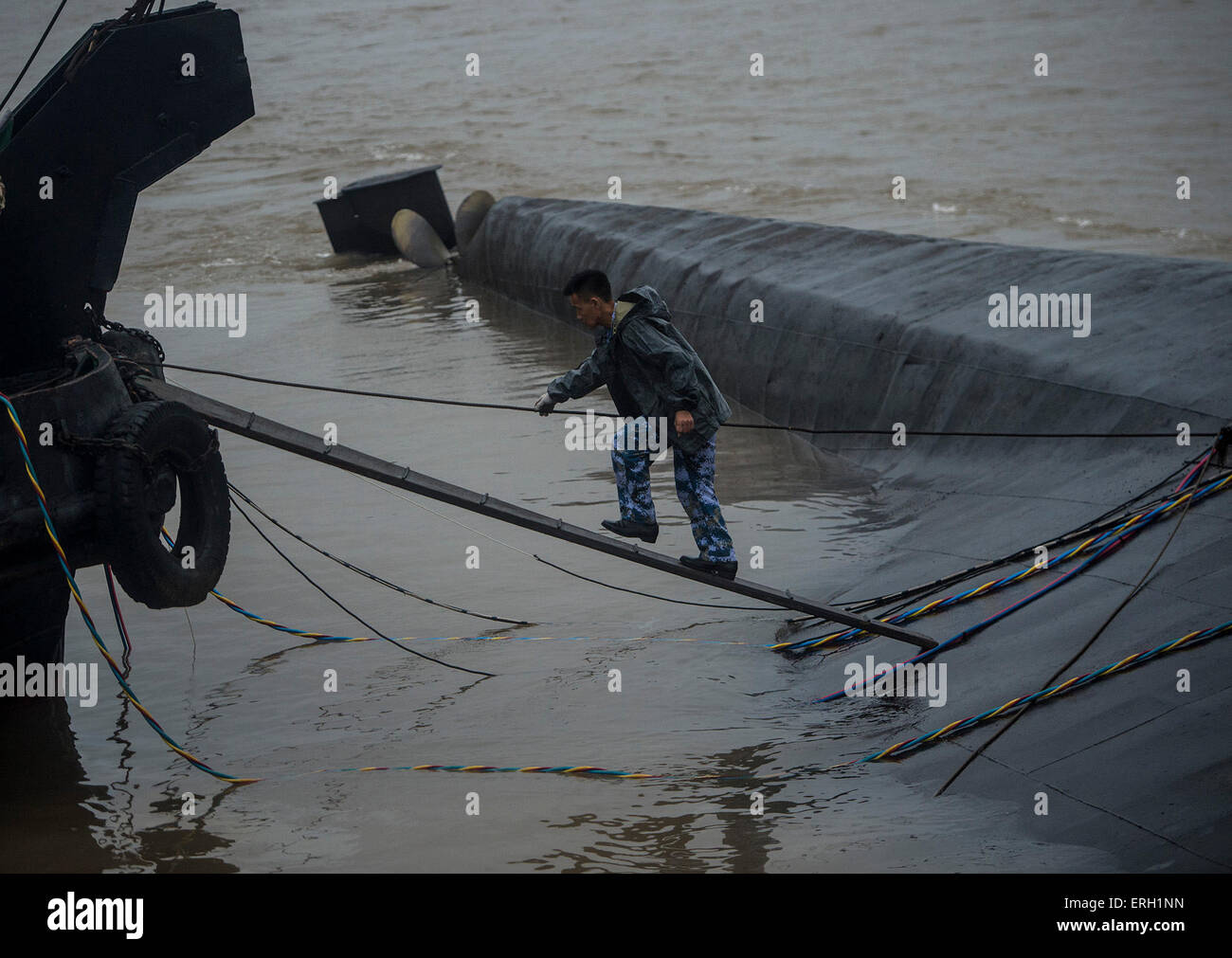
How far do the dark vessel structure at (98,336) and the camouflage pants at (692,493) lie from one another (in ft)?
7.68

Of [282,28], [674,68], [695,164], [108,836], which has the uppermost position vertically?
[282,28]

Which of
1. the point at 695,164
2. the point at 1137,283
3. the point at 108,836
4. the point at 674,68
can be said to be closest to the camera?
the point at 108,836

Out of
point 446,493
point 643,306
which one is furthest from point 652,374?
point 446,493

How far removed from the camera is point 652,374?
7.82m

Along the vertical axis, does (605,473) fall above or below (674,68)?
below

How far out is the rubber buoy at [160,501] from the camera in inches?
280

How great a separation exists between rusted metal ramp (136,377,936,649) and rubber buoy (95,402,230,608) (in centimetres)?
25

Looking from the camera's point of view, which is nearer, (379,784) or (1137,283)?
(379,784)

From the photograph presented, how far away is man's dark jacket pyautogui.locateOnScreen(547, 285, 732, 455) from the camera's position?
7.67 metres

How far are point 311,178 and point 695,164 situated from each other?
1030cm

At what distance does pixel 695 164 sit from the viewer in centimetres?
3484

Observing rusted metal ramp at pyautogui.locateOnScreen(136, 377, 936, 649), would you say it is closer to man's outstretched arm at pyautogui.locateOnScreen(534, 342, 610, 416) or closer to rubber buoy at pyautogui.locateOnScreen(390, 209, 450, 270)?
man's outstretched arm at pyautogui.locateOnScreen(534, 342, 610, 416)
